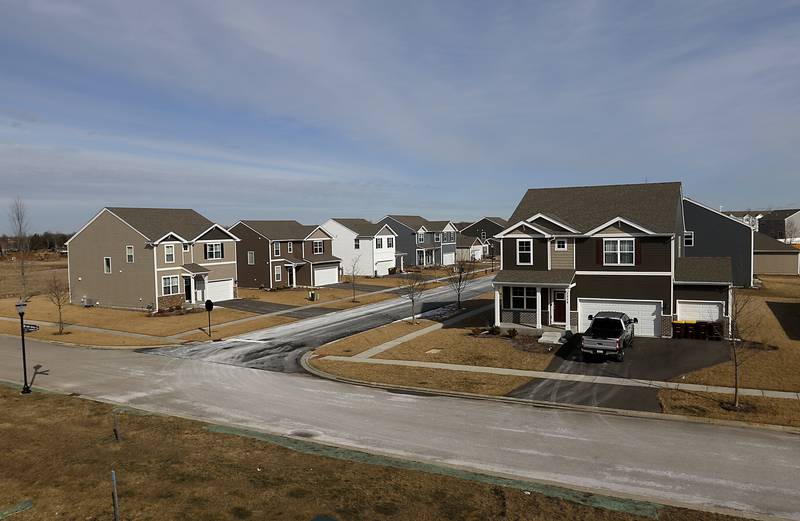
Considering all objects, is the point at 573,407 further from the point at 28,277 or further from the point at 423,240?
the point at 28,277

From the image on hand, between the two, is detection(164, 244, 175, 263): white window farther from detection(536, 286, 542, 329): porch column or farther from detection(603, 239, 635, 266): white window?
detection(603, 239, 635, 266): white window

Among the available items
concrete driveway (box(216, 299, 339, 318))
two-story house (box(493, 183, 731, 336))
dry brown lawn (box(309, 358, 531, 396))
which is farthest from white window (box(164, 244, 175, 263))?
A: two-story house (box(493, 183, 731, 336))

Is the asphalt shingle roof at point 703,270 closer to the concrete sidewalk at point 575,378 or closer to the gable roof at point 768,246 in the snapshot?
the concrete sidewalk at point 575,378

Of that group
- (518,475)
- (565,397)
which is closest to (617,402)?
(565,397)

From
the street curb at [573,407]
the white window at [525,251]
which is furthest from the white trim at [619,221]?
the street curb at [573,407]

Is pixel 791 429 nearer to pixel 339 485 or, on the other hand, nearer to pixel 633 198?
pixel 339 485

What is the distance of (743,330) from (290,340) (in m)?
27.5

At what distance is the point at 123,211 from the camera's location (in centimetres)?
4925

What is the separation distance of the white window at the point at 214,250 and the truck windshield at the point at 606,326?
37797mm

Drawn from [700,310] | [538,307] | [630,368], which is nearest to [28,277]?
[538,307]

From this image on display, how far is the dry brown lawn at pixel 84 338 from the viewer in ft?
111

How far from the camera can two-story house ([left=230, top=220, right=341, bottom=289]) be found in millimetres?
60406

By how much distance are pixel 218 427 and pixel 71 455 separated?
4251 millimetres

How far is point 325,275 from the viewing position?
6644cm
